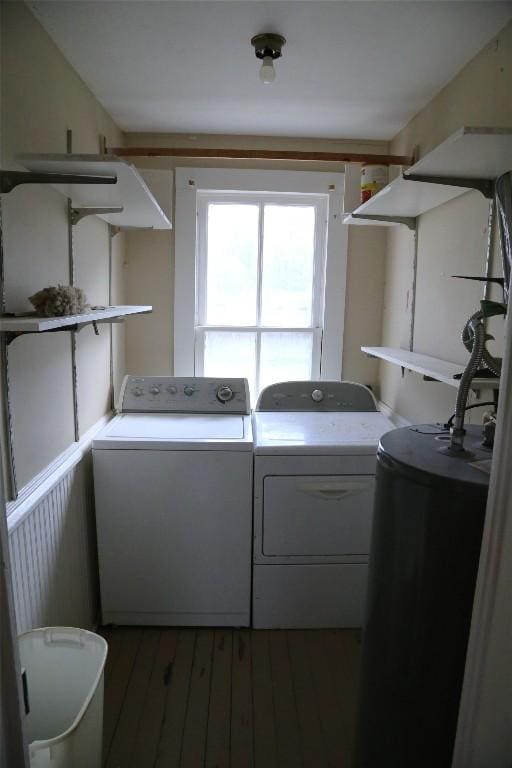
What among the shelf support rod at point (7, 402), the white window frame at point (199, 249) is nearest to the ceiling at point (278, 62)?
the white window frame at point (199, 249)

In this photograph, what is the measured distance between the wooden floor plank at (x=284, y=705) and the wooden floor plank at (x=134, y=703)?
0.48 metres

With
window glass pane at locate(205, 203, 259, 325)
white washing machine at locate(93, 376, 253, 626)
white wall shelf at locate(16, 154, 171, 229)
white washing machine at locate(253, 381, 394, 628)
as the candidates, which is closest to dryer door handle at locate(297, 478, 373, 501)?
white washing machine at locate(253, 381, 394, 628)

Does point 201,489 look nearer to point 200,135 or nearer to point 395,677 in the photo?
point 395,677

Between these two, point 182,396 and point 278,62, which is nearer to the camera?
point 278,62

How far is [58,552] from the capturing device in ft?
6.07

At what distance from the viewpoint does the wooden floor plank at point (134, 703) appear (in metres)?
1.67

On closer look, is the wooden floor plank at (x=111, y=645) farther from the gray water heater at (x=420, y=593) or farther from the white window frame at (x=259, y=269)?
the white window frame at (x=259, y=269)

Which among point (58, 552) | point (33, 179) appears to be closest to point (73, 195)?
point (33, 179)

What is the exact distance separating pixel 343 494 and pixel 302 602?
52cm

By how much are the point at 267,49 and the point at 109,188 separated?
2.31ft

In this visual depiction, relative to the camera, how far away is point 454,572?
1.11m

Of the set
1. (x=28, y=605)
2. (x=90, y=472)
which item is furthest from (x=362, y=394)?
(x=28, y=605)

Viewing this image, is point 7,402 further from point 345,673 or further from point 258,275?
point 258,275

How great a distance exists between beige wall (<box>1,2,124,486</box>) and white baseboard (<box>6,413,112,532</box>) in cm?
3
